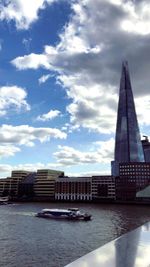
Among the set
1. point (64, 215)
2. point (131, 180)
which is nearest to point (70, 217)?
point (64, 215)

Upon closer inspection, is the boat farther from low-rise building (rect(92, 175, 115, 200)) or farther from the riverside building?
low-rise building (rect(92, 175, 115, 200))

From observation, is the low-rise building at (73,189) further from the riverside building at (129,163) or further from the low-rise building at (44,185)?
the riverside building at (129,163)

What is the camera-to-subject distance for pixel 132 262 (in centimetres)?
891

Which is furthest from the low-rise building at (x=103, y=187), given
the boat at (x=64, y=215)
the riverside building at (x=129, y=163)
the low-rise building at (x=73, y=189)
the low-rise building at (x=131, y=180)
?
the boat at (x=64, y=215)

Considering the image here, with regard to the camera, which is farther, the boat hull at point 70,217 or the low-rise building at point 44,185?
the low-rise building at point 44,185

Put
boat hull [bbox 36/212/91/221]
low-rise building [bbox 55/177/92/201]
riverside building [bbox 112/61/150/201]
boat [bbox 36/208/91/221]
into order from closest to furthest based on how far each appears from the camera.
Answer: boat hull [bbox 36/212/91/221] → boat [bbox 36/208/91/221] → riverside building [bbox 112/61/150/201] → low-rise building [bbox 55/177/92/201]

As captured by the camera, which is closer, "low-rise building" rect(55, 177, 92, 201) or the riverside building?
the riverside building

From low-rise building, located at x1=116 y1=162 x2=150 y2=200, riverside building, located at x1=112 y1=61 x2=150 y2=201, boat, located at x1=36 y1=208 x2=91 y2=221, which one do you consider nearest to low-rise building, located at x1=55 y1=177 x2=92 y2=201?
riverside building, located at x1=112 y1=61 x2=150 y2=201

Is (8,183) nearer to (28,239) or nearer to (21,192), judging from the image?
(21,192)

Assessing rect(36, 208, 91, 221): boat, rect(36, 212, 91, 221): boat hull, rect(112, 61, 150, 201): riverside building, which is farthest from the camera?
rect(112, 61, 150, 201): riverside building

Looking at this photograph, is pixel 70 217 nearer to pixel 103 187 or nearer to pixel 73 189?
pixel 103 187

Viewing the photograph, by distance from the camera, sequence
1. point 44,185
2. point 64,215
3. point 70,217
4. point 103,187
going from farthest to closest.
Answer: point 44,185 < point 103,187 < point 64,215 < point 70,217

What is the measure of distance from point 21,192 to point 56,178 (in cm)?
2198

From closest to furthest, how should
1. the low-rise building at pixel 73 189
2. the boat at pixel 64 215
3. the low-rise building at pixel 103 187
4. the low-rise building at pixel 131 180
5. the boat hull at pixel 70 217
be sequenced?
the boat hull at pixel 70 217, the boat at pixel 64 215, the low-rise building at pixel 131 180, the low-rise building at pixel 103 187, the low-rise building at pixel 73 189
